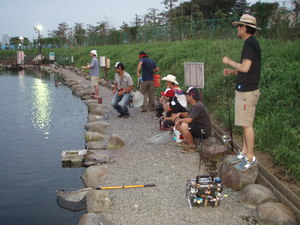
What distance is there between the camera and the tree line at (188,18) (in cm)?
1155

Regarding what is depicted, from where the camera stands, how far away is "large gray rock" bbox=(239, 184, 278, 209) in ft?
13.7

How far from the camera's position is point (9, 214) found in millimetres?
4965

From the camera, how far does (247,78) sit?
4445 millimetres

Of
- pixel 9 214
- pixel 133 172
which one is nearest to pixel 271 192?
pixel 133 172

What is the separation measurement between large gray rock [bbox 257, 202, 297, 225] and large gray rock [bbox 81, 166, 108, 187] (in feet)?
8.47

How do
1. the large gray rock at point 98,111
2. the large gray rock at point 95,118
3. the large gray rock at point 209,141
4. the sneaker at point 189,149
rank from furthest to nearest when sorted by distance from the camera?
the large gray rock at point 98,111 → the large gray rock at point 95,118 → the sneaker at point 189,149 → the large gray rock at point 209,141

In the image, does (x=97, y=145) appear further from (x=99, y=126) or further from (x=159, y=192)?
(x=159, y=192)

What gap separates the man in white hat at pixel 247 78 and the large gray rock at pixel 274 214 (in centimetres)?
77

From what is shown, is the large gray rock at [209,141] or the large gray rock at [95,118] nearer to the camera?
the large gray rock at [209,141]

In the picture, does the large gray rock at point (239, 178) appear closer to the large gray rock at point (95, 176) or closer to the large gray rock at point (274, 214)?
the large gray rock at point (274, 214)

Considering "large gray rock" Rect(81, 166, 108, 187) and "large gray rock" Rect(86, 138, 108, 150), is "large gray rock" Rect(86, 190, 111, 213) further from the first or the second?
"large gray rock" Rect(86, 138, 108, 150)

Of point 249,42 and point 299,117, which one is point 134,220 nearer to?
point 249,42

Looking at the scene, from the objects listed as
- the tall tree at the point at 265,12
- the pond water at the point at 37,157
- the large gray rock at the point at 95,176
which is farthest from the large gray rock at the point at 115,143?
the tall tree at the point at 265,12

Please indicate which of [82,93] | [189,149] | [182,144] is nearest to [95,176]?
[189,149]
